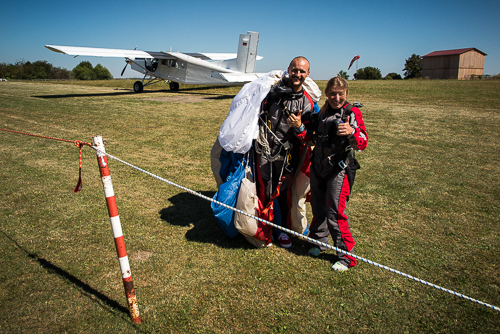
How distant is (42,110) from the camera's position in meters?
12.8

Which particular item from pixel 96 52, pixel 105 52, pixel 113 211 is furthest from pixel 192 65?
pixel 113 211

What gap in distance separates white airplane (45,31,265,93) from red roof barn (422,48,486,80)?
41.2 meters

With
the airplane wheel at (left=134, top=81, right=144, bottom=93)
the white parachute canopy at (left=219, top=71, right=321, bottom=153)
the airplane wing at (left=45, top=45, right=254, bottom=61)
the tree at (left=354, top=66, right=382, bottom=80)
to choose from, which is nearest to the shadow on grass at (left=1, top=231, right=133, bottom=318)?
the white parachute canopy at (left=219, top=71, right=321, bottom=153)

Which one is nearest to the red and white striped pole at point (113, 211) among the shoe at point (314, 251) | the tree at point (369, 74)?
the shoe at point (314, 251)

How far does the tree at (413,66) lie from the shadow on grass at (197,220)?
2734 inches

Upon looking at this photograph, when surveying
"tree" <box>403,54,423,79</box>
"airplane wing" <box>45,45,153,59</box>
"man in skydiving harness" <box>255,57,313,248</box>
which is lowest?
"man in skydiving harness" <box>255,57,313,248</box>

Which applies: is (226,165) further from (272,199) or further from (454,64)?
(454,64)

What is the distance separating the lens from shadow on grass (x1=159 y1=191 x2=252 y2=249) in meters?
3.64

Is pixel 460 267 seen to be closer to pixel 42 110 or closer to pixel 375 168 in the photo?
pixel 375 168

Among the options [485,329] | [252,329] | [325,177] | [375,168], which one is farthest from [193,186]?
[485,329]

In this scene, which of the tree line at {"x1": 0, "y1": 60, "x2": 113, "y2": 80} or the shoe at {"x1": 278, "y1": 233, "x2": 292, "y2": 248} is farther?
the tree line at {"x1": 0, "y1": 60, "x2": 113, "y2": 80}

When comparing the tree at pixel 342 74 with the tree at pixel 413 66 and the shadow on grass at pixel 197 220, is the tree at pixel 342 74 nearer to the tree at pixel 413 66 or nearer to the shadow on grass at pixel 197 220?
the shadow on grass at pixel 197 220

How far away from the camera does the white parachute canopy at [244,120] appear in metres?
3.12

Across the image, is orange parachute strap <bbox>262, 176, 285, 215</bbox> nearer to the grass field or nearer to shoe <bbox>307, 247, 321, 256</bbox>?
the grass field
